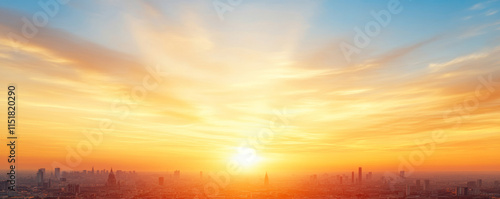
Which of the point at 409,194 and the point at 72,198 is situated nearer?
the point at 72,198

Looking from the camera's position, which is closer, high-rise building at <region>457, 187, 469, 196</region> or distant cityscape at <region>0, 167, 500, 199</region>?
distant cityscape at <region>0, 167, 500, 199</region>

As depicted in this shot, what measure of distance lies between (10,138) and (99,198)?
58.3 metres

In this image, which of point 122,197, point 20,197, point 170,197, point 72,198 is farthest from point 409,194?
point 20,197

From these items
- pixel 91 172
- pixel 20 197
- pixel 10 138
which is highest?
pixel 10 138

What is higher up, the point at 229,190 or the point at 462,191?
the point at 462,191

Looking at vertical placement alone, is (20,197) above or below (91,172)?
above

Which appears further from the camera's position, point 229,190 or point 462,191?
point 229,190

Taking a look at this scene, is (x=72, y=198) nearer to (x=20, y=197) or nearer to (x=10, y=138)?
(x=20, y=197)

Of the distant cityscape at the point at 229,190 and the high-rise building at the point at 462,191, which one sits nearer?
the distant cityscape at the point at 229,190

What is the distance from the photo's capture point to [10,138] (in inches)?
1014

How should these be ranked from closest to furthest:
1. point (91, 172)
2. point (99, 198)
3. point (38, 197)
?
1. point (38, 197)
2. point (99, 198)
3. point (91, 172)

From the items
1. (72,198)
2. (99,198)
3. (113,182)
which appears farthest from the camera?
(113,182)

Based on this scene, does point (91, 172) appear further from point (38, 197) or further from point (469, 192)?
point (469, 192)

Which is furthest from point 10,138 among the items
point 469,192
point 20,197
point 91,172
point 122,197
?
point 91,172
